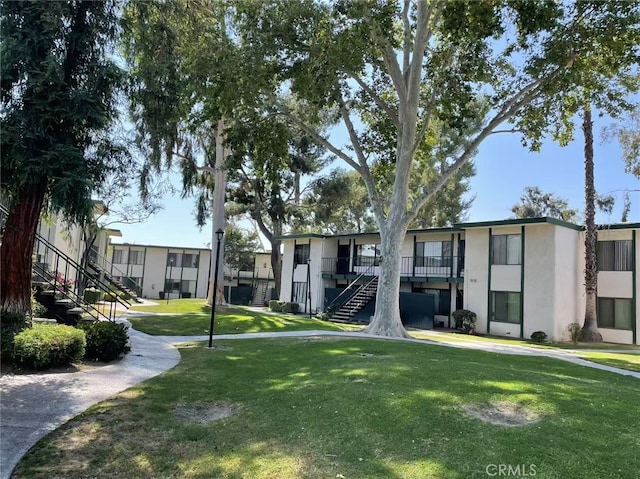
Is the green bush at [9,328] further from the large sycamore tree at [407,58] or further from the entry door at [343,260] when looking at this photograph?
the entry door at [343,260]

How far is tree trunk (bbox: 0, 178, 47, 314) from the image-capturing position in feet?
29.3

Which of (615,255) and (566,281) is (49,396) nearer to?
(566,281)

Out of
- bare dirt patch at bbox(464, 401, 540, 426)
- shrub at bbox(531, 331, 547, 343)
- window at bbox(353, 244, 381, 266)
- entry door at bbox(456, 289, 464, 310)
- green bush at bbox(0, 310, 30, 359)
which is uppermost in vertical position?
window at bbox(353, 244, 381, 266)

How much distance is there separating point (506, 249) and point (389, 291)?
30.7 feet

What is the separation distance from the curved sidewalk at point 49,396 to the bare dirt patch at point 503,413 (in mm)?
4886

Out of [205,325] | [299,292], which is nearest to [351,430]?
[205,325]

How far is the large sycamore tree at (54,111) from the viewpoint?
7.57m

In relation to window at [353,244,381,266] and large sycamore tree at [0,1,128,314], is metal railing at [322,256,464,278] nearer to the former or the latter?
window at [353,244,381,266]

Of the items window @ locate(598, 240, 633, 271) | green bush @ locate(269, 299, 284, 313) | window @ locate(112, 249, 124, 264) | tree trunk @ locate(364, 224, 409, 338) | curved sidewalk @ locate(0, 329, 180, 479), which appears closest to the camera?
curved sidewalk @ locate(0, 329, 180, 479)

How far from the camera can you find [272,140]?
2016cm

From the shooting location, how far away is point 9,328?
327 inches

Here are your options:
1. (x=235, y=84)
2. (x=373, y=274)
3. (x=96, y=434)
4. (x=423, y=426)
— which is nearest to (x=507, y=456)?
(x=423, y=426)

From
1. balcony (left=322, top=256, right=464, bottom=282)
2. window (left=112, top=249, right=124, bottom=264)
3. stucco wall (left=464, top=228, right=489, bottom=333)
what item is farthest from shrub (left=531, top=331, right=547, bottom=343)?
window (left=112, top=249, right=124, bottom=264)

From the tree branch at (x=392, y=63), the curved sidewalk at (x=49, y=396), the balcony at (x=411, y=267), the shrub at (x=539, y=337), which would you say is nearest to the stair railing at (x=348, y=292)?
the balcony at (x=411, y=267)
